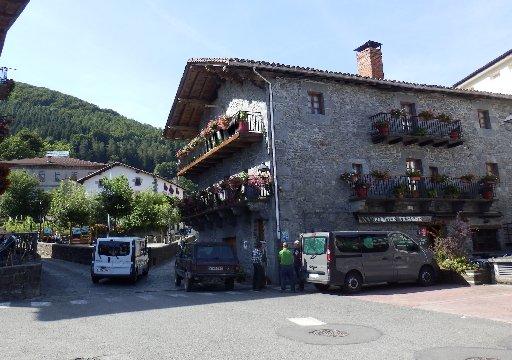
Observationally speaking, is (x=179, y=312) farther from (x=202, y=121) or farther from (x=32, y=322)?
(x=202, y=121)

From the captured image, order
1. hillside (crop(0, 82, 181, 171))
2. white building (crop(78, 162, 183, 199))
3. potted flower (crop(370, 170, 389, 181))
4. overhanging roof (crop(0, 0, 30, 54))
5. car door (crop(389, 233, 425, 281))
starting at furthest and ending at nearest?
hillside (crop(0, 82, 181, 171)) < white building (crop(78, 162, 183, 199)) < potted flower (crop(370, 170, 389, 181)) < car door (crop(389, 233, 425, 281)) < overhanging roof (crop(0, 0, 30, 54))

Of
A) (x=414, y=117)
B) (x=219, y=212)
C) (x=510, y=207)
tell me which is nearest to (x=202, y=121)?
(x=219, y=212)

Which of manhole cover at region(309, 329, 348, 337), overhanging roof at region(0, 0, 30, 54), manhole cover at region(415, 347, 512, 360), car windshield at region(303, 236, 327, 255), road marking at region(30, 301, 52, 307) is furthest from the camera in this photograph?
car windshield at region(303, 236, 327, 255)

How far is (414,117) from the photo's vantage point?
2127cm

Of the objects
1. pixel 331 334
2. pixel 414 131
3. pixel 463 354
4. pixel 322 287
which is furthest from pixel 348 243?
pixel 414 131

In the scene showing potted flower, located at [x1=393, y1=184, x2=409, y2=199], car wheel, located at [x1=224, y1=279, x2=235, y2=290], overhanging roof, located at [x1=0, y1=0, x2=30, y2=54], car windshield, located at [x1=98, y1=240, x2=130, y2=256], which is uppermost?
overhanging roof, located at [x1=0, y1=0, x2=30, y2=54]

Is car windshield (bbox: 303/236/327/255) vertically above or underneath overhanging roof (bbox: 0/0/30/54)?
underneath

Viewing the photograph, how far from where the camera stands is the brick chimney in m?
23.7

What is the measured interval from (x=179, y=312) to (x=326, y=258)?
5444 mm

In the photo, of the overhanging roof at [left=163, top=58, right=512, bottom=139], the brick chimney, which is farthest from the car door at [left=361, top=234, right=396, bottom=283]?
the brick chimney

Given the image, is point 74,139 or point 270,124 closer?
point 270,124

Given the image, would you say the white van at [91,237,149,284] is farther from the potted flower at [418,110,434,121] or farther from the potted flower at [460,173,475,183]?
the potted flower at [460,173,475,183]

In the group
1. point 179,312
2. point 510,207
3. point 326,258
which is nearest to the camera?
point 179,312

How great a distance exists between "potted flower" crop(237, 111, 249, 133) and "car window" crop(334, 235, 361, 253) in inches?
257
